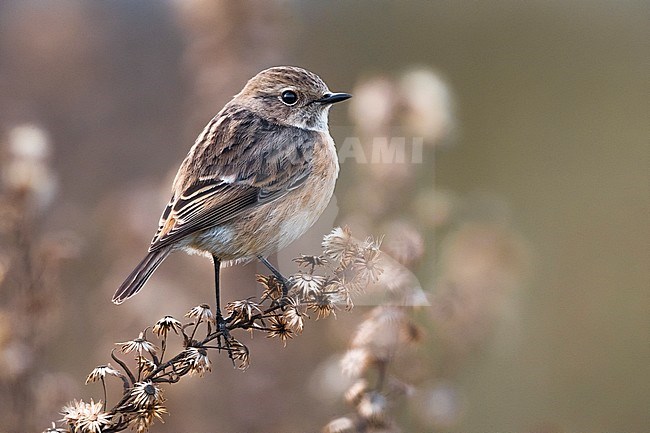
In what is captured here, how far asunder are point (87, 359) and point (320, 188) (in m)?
2.63

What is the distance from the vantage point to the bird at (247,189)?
15.4 feet

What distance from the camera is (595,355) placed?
8.59 m

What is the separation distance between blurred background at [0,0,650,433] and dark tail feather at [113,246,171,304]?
0.42m

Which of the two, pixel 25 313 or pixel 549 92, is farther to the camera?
pixel 549 92

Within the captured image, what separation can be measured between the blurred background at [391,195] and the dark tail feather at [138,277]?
421 mm

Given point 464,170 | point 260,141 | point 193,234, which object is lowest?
point 193,234

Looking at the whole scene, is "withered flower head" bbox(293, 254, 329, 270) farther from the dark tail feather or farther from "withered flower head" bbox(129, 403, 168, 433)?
"withered flower head" bbox(129, 403, 168, 433)

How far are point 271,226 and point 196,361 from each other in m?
1.78

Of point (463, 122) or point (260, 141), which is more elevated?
point (463, 122)

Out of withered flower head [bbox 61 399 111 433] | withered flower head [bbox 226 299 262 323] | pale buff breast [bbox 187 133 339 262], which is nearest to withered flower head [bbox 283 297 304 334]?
withered flower head [bbox 226 299 262 323]

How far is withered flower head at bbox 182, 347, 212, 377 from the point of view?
3182 millimetres

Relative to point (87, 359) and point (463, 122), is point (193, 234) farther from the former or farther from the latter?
point (463, 122)

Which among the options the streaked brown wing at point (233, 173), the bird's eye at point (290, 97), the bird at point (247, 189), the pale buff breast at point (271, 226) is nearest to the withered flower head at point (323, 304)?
the bird at point (247, 189)

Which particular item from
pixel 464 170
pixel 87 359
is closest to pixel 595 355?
pixel 464 170
